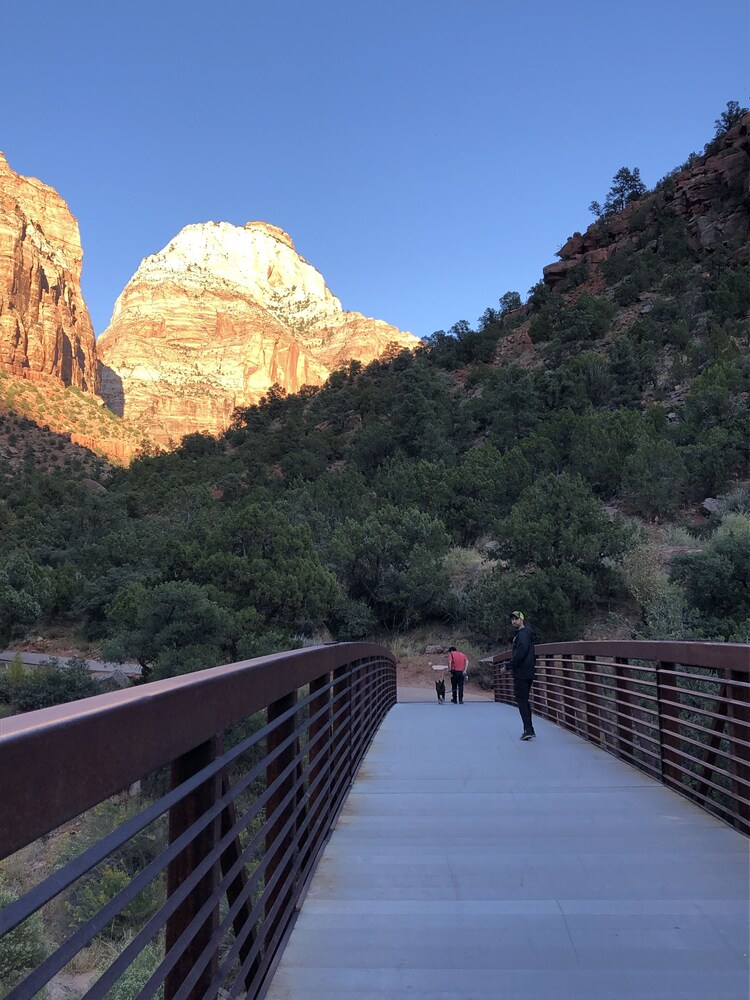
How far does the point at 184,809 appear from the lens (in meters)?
2.20

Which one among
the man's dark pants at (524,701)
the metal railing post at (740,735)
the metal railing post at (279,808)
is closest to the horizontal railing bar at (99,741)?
the metal railing post at (279,808)

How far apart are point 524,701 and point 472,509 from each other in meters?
28.1

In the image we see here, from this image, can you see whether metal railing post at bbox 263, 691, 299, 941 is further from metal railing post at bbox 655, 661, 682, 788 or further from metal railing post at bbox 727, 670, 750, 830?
metal railing post at bbox 655, 661, 682, 788

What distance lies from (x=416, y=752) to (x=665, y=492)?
89.8 feet

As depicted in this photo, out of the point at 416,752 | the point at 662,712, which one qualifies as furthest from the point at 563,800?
the point at 416,752

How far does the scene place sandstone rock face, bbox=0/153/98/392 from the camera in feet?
331

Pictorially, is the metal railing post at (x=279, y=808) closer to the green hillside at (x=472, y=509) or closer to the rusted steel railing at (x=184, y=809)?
the rusted steel railing at (x=184, y=809)

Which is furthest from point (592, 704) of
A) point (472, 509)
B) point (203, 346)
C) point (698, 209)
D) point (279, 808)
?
point (203, 346)

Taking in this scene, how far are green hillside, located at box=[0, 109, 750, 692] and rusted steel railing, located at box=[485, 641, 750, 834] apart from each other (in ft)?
33.2

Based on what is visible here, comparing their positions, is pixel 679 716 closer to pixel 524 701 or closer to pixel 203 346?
pixel 524 701

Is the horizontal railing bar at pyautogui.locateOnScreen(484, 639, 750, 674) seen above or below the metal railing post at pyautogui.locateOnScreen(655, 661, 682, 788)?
above

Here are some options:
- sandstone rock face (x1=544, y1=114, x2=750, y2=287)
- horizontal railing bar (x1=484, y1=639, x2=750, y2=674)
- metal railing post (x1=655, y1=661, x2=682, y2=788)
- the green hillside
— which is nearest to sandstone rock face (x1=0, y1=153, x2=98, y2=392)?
the green hillside

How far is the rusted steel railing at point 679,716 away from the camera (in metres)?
5.03

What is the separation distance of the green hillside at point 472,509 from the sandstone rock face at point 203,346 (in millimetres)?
76278
